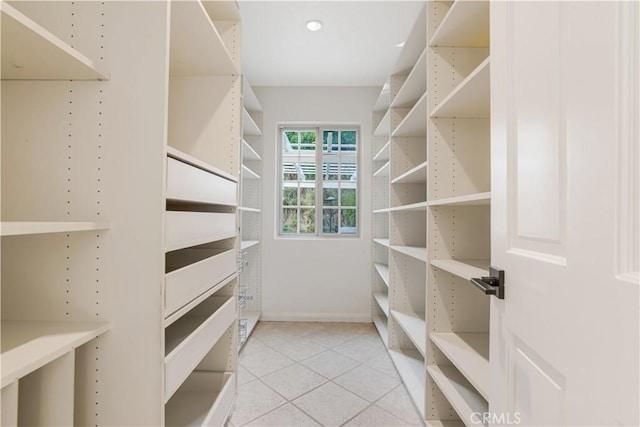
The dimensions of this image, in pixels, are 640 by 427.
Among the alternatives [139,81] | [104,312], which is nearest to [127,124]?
[139,81]

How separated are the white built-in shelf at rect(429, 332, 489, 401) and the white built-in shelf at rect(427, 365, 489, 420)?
17cm

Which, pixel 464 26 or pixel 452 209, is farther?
pixel 452 209

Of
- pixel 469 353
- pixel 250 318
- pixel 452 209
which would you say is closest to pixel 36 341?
pixel 469 353

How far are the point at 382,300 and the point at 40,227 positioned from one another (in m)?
2.81

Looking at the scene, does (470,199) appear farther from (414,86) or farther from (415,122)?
(414,86)

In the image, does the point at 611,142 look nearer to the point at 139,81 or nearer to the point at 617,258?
the point at 617,258

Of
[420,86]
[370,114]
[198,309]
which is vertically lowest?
[198,309]

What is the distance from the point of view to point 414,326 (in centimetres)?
211

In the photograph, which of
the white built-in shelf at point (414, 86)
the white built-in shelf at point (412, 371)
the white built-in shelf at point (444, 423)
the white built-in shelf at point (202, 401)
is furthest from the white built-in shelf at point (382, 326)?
the white built-in shelf at point (414, 86)

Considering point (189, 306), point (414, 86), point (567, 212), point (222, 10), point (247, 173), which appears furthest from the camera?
point (247, 173)

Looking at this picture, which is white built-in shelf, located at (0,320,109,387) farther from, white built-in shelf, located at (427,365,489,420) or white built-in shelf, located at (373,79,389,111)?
white built-in shelf, located at (373,79,389,111)

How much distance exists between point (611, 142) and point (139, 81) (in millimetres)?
1087

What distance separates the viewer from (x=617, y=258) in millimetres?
427

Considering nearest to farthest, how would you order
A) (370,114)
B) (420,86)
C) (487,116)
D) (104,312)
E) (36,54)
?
(36,54), (104,312), (487,116), (420,86), (370,114)
